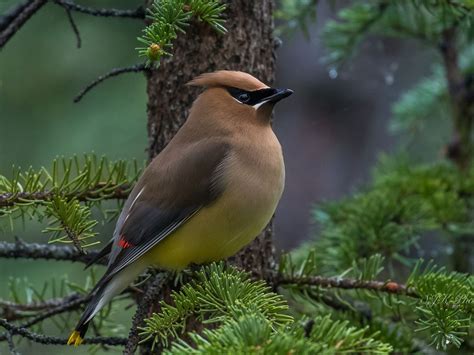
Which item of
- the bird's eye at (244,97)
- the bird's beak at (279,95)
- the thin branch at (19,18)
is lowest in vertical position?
the bird's eye at (244,97)

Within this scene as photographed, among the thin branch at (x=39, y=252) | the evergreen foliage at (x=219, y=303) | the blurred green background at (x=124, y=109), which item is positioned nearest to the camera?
the evergreen foliage at (x=219, y=303)

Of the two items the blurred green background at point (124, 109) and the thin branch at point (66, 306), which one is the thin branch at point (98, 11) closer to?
the thin branch at point (66, 306)

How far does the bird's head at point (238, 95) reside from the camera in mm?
3340

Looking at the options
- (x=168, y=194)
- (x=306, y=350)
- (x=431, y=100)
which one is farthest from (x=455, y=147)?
(x=306, y=350)

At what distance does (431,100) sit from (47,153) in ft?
13.3

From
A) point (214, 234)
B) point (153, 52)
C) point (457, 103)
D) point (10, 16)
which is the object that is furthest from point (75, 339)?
point (457, 103)

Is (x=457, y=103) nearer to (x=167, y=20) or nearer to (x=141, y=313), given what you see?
(x=167, y=20)

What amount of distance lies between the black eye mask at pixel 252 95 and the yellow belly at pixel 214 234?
44 centimetres

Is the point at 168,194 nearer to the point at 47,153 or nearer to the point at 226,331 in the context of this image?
the point at 226,331

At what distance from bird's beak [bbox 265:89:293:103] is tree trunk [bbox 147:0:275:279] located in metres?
0.11

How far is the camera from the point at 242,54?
11.1ft

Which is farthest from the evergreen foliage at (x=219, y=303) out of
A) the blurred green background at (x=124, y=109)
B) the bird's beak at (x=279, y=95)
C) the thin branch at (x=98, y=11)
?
the blurred green background at (x=124, y=109)

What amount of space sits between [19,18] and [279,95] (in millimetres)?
1012

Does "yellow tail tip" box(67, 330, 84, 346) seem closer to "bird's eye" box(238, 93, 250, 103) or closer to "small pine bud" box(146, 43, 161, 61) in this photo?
"small pine bud" box(146, 43, 161, 61)
